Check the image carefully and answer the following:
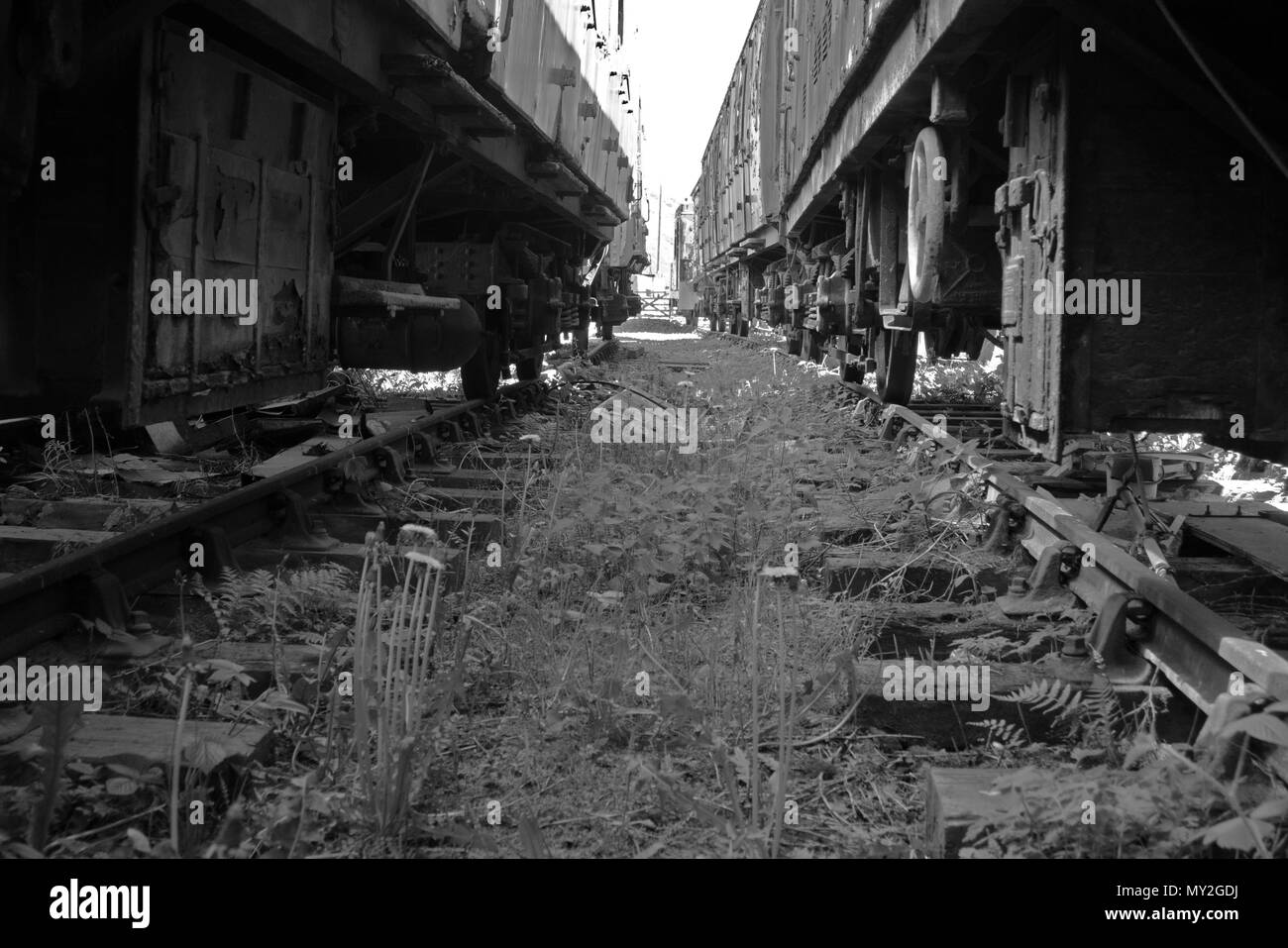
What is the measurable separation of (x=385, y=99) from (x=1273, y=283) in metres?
3.15

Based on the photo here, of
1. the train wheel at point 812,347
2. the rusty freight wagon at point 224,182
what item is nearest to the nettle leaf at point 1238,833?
the rusty freight wagon at point 224,182

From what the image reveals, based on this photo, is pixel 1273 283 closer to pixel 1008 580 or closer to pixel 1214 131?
pixel 1214 131

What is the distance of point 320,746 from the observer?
7.68 feet

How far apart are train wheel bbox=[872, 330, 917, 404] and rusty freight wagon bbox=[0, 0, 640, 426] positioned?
2.76 m

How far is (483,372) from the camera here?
7699 millimetres

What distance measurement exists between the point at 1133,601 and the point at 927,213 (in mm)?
2509

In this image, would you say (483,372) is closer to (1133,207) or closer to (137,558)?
(137,558)

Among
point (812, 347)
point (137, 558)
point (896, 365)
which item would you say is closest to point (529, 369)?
point (896, 365)

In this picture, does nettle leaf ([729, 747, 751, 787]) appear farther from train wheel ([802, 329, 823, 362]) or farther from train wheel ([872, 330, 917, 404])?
train wheel ([802, 329, 823, 362])

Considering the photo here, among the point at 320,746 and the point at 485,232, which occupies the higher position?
the point at 485,232

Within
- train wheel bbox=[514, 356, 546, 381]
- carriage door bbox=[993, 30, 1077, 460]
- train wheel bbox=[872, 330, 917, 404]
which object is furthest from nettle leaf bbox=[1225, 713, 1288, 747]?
train wheel bbox=[514, 356, 546, 381]

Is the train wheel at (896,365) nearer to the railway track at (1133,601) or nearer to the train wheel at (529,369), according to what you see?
the railway track at (1133,601)
